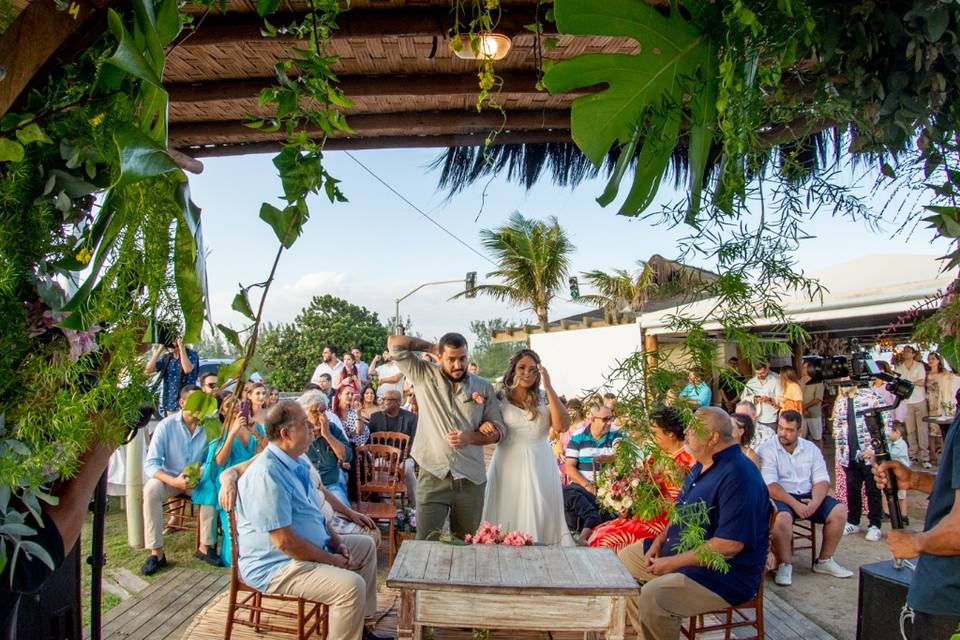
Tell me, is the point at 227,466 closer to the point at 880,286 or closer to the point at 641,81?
the point at 641,81

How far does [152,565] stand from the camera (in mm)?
5180

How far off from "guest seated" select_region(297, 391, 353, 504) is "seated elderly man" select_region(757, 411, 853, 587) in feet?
11.3

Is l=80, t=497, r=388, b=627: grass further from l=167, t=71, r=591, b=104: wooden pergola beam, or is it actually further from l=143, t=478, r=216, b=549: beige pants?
l=167, t=71, r=591, b=104: wooden pergola beam

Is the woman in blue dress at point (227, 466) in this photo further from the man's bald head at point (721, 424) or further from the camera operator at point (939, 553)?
the camera operator at point (939, 553)

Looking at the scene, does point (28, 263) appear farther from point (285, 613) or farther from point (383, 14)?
point (285, 613)

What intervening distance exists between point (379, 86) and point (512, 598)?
2095 mm

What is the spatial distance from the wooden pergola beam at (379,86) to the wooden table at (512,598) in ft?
6.41

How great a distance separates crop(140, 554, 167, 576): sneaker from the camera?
16.8 ft

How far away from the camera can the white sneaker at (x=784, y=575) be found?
5039 mm

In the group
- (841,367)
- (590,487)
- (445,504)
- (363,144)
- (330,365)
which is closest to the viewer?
(841,367)

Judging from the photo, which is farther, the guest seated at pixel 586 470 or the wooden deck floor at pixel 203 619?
the guest seated at pixel 586 470

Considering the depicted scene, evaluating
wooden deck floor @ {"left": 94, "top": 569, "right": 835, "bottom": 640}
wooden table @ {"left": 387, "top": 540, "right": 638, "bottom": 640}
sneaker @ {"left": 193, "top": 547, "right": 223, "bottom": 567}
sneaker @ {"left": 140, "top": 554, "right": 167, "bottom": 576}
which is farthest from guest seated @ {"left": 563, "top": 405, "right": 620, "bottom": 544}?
sneaker @ {"left": 140, "top": 554, "right": 167, "bottom": 576}

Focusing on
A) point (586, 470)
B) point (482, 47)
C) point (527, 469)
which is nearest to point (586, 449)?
point (586, 470)

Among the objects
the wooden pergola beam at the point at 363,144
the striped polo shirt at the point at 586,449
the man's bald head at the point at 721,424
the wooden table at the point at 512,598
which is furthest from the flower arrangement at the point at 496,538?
the striped polo shirt at the point at 586,449
